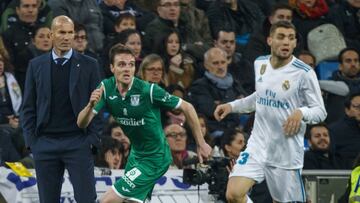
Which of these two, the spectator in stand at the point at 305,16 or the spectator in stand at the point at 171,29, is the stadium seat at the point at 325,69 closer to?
the spectator in stand at the point at 305,16

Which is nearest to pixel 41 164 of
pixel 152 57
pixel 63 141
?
pixel 63 141

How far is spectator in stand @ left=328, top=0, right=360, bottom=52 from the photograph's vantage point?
18.3m

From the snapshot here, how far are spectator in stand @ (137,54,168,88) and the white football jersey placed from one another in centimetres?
347

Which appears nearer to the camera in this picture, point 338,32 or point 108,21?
point 108,21

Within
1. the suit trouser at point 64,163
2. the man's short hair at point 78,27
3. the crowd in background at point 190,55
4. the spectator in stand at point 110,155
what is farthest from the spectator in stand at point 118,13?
the suit trouser at point 64,163

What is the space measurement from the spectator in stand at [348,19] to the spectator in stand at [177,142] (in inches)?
173

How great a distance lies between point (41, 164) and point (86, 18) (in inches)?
189

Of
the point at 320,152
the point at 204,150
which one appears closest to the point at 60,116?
the point at 204,150

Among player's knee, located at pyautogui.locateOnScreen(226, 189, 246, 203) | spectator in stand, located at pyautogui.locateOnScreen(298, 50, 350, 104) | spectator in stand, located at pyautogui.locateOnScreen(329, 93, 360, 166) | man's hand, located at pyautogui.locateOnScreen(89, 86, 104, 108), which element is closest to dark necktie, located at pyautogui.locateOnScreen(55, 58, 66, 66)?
man's hand, located at pyautogui.locateOnScreen(89, 86, 104, 108)

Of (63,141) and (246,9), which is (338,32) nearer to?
(246,9)

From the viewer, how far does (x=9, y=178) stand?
13.0 m

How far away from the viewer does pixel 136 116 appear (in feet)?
37.3

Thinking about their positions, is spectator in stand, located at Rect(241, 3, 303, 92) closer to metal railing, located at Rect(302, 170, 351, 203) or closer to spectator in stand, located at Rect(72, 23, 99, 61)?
spectator in stand, located at Rect(72, 23, 99, 61)

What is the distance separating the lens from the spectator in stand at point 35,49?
15.3 metres
